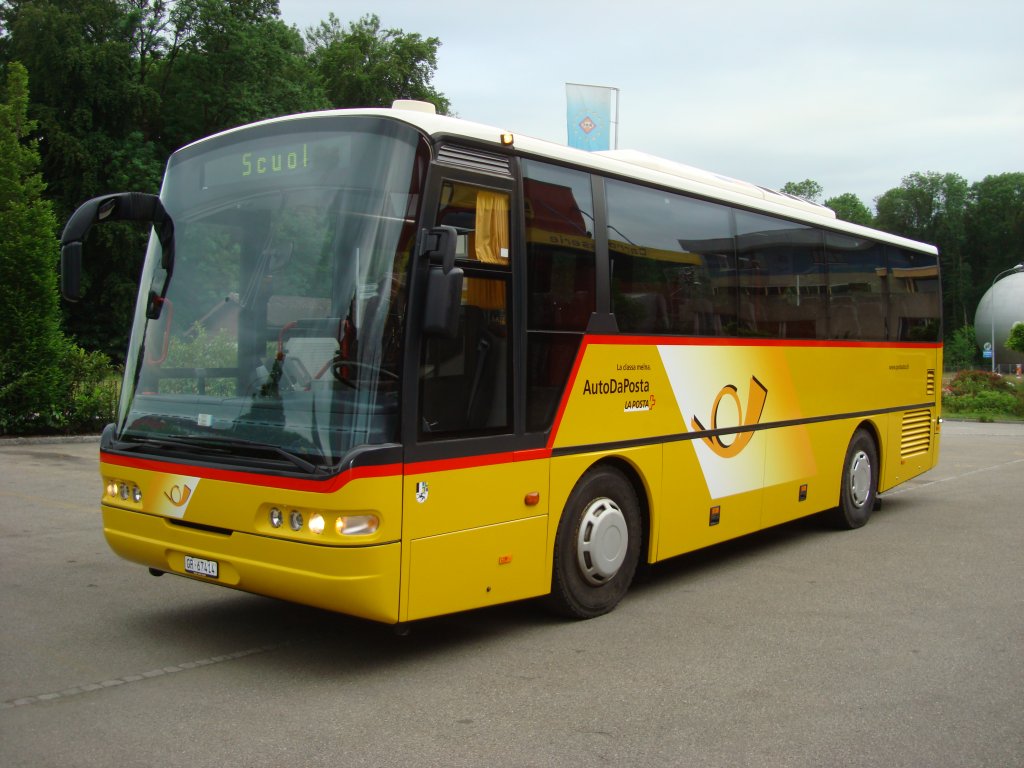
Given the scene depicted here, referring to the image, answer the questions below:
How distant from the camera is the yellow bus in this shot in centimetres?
554

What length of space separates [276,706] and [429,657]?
3.90 feet

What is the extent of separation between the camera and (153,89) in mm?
47281

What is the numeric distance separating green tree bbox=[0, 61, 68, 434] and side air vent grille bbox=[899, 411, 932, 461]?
50.5 feet

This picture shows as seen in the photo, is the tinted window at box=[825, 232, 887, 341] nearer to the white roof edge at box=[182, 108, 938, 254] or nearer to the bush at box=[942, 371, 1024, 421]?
the white roof edge at box=[182, 108, 938, 254]

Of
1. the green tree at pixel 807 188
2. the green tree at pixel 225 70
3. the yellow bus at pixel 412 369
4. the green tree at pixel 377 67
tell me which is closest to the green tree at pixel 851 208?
the green tree at pixel 807 188

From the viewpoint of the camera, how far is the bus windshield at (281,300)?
5.54 m

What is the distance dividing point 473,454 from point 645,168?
3200 millimetres

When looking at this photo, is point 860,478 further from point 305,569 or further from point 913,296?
point 305,569

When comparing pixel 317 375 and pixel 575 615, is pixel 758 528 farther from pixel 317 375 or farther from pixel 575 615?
pixel 317 375

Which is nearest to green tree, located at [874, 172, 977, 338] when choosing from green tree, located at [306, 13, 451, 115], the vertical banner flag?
green tree, located at [306, 13, 451, 115]

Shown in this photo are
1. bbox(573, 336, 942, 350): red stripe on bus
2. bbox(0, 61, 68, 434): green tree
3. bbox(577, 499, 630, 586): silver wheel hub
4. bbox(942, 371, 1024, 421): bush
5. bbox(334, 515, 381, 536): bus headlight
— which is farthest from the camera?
bbox(942, 371, 1024, 421): bush

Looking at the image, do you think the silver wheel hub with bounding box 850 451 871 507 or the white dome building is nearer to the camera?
the silver wheel hub with bounding box 850 451 871 507

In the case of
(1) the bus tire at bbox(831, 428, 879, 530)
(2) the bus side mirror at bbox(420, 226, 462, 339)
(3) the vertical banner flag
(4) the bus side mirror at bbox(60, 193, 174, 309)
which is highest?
(3) the vertical banner flag

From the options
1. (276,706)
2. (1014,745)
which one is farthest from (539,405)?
(1014,745)
